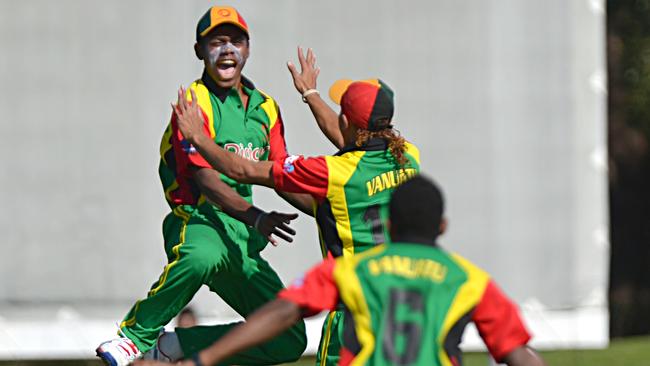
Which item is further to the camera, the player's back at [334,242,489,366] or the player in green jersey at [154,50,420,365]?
the player in green jersey at [154,50,420,365]

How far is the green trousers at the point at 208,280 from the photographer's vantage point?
711 cm

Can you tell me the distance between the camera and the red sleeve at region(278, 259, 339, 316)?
A: 4629 millimetres

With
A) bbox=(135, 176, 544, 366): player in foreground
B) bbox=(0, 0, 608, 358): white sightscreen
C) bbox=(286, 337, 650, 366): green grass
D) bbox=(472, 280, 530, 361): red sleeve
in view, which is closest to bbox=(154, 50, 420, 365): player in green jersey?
bbox=(135, 176, 544, 366): player in foreground

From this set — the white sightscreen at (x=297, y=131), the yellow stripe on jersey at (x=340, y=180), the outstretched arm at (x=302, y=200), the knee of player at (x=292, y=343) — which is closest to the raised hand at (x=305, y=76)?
the outstretched arm at (x=302, y=200)

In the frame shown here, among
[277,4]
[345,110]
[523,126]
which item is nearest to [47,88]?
[277,4]

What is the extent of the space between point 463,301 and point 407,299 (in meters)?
0.19

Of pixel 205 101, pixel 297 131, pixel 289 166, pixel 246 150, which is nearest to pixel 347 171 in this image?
pixel 289 166

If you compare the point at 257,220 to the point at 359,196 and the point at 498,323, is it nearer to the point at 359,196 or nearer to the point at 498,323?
the point at 359,196

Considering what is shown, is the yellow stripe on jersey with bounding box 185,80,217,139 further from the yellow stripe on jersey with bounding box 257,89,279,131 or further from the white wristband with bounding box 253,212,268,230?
the white wristband with bounding box 253,212,268,230

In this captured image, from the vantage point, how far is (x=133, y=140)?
387 inches

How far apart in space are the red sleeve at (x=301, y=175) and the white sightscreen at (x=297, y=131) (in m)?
3.50

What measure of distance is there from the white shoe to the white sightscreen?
2.66 meters

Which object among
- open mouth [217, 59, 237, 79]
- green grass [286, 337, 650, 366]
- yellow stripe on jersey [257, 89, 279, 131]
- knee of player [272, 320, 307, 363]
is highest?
open mouth [217, 59, 237, 79]

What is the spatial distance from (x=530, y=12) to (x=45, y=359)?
395 cm
